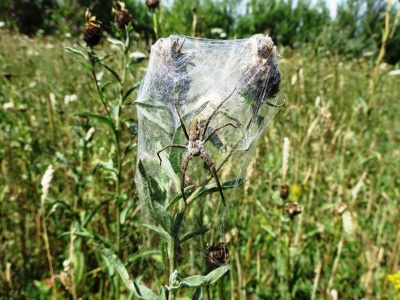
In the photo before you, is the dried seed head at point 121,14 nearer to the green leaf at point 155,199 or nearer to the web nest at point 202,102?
the web nest at point 202,102

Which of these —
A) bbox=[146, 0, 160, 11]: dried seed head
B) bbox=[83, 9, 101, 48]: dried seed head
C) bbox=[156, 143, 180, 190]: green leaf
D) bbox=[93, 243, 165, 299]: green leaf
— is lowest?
bbox=[93, 243, 165, 299]: green leaf

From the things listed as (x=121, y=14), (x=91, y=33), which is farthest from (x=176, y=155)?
(x=121, y=14)

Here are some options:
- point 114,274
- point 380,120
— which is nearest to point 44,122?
point 114,274

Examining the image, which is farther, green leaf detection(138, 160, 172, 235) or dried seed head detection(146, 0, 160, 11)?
dried seed head detection(146, 0, 160, 11)

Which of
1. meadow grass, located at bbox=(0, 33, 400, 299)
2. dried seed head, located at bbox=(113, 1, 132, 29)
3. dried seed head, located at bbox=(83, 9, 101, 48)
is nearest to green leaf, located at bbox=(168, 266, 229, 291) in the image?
meadow grass, located at bbox=(0, 33, 400, 299)

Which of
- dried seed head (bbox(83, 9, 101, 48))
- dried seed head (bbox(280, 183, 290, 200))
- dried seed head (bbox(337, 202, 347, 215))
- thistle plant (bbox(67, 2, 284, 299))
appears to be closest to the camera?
thistle plant (bbox(67, 2, 284, 299))

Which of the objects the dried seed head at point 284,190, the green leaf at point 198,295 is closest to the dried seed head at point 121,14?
the dried seed head at point 284,190

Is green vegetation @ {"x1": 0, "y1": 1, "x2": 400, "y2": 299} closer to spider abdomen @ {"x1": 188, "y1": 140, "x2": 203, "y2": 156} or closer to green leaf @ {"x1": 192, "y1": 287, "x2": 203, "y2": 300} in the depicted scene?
green leaf @ {"x1": 192, "y1": 287, "x2": 203, "y2": 300}
